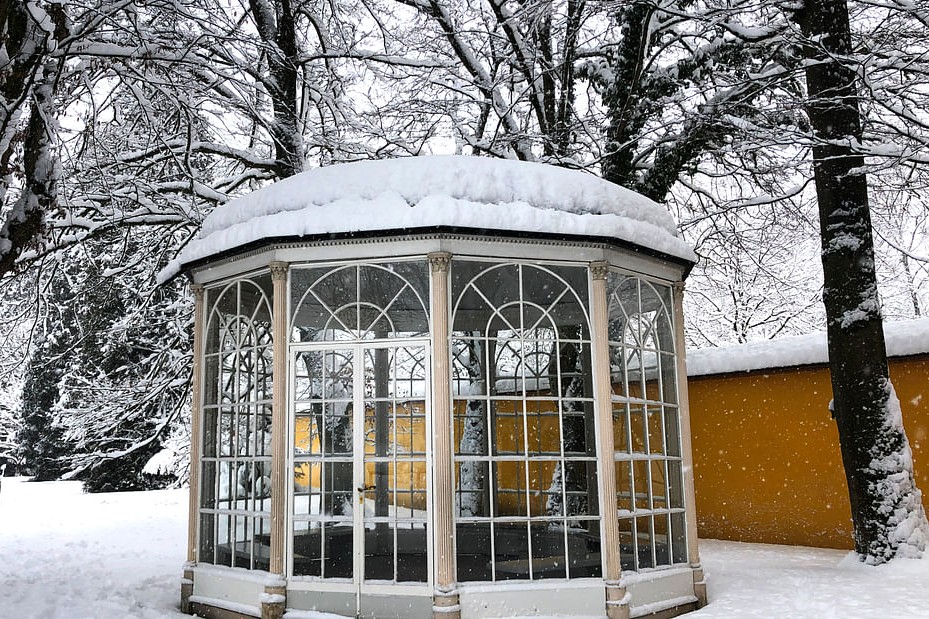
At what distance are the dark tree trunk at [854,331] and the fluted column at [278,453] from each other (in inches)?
195

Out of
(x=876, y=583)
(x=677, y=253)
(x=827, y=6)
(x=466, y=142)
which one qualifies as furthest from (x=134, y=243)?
(x=876, y=583)

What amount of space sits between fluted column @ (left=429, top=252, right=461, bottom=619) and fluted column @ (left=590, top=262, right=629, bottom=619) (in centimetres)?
112

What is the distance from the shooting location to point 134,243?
510 inches

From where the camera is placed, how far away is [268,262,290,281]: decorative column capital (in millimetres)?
5953

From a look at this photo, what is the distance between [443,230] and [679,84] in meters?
5.78

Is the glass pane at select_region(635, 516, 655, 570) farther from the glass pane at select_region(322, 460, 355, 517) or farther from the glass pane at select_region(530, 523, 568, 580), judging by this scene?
the glass pane at select_region(322, 460, 355, 517)

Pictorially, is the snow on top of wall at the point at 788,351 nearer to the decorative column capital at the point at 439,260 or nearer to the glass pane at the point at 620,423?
the glass pane at the point at 620,423

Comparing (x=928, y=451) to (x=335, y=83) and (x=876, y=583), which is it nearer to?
(x=876, y=583)

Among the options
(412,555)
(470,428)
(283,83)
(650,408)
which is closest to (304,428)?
(412,555)

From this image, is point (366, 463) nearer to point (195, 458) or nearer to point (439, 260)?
point (195, 458)

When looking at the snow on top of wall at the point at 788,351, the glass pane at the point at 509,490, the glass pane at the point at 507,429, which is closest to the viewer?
the snow on top of wall at the point at 788,351

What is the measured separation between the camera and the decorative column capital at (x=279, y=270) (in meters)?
5.95

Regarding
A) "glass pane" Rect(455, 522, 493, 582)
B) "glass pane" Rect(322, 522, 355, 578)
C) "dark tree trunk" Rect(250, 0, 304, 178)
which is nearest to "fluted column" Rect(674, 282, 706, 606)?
"glass pane" Rect(455, 522, 493, 582)

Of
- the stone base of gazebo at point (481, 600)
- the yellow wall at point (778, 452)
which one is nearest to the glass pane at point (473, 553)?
the stone base of gazebo at point (481, 600)
